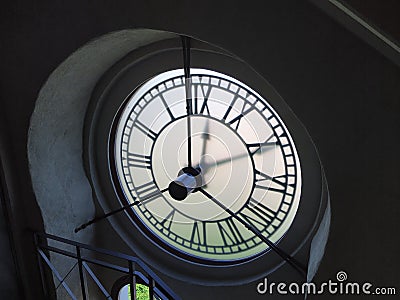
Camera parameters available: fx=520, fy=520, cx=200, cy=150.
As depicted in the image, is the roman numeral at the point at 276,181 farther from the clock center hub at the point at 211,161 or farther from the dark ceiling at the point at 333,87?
the dark ceiling at the point at 333,87

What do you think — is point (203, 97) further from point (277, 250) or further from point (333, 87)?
point (333, 87)

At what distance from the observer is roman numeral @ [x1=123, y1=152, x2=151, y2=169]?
3025 mm

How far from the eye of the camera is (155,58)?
279cm

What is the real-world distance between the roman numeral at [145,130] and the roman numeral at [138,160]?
0.42 feet

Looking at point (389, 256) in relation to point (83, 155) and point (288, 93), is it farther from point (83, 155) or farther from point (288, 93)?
point (83, 155)

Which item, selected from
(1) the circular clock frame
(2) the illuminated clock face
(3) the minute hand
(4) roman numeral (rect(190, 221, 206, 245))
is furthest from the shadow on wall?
(3) the minute hand

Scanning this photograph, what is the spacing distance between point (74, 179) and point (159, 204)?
1.69ft

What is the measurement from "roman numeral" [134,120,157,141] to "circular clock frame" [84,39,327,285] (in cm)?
14

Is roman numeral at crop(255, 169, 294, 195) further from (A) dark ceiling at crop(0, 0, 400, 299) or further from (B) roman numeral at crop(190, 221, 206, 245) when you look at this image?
(A) dark ceiling at crop(0, 0, 400, 299)

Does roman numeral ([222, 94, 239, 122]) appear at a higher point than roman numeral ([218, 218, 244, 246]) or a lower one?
higher

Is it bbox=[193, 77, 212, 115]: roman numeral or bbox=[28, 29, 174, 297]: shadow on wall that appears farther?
bbox=[193, 77, 212, 115]: roman numeral

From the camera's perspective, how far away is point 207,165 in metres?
2.83

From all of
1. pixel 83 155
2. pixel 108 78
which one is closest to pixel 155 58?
pixel 108 78

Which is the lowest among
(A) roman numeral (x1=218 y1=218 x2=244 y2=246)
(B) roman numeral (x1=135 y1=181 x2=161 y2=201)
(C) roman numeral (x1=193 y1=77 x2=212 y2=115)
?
(A) roman numeral (x1=218 y1=218 x2=244 y2=246)
